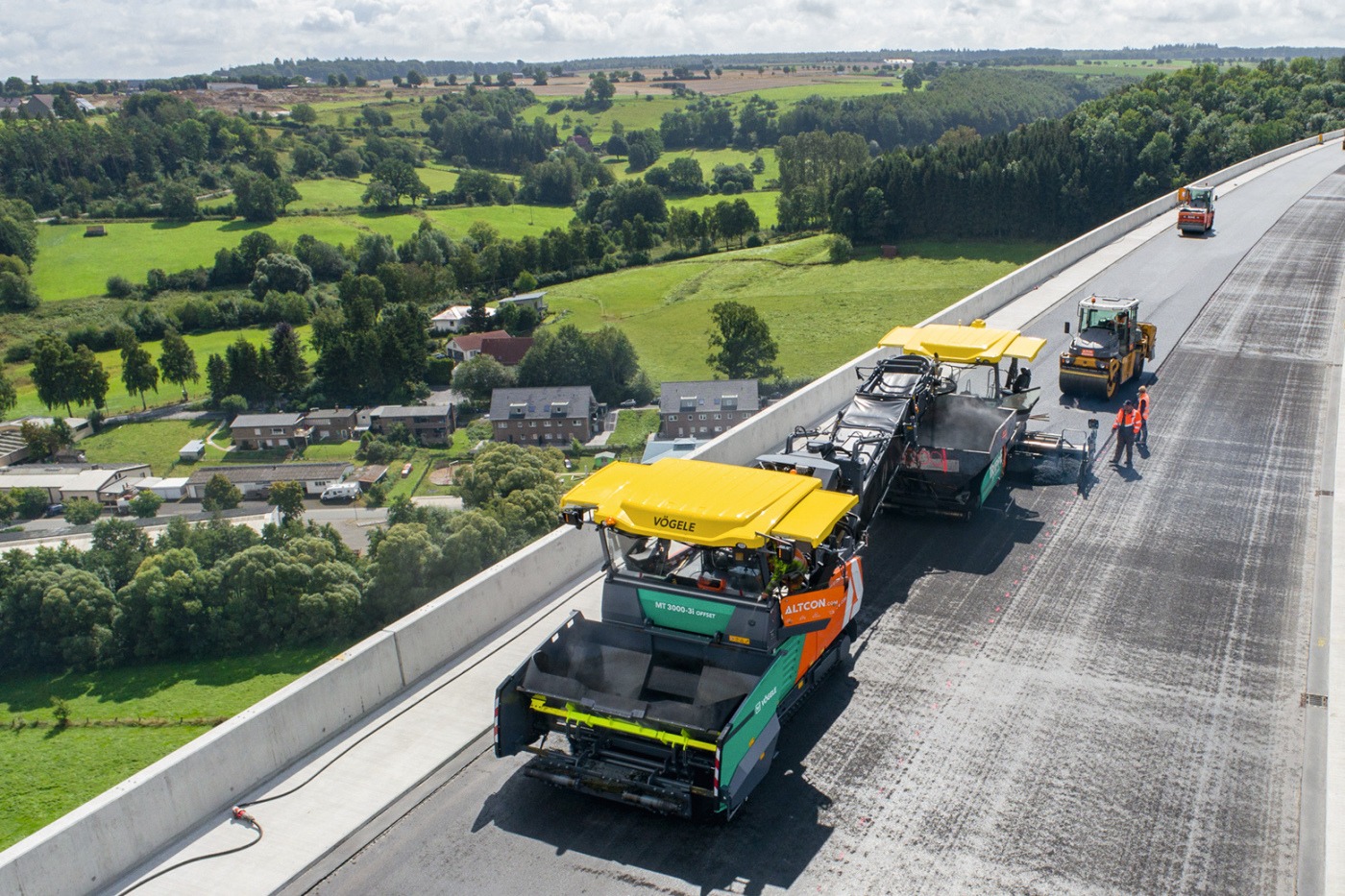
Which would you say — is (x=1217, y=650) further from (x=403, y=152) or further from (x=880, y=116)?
(x=880, y=116)

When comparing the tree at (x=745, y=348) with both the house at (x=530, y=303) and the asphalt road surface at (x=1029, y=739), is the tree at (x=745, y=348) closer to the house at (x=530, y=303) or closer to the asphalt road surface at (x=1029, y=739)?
the house at (x=530, y=303)

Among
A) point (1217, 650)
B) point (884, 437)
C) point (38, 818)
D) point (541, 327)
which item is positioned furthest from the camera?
point (541, 327)

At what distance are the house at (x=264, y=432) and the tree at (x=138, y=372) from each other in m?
12.3

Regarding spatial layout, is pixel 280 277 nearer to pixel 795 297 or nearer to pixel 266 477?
pixel 266 477

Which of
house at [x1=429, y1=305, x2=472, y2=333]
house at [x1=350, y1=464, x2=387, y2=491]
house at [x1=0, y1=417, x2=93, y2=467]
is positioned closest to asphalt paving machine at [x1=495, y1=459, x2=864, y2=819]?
house at [x1=350, y1=464, x2=387, y2=491]

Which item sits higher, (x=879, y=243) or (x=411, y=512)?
(x=879, y=243)

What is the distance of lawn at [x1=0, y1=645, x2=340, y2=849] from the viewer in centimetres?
3425

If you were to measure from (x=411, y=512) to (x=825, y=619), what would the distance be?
45.9m

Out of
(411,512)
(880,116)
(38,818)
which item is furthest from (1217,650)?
(880,116)

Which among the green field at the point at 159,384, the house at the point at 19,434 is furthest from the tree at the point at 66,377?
the green field at the point at 159,384

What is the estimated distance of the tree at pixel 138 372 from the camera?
84.4m

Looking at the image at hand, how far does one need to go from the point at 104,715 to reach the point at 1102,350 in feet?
124

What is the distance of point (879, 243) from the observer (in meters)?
95.0

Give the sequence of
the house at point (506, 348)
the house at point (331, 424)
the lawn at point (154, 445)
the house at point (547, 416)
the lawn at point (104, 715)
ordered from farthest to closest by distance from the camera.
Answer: the house at point (506, 348) < the house at point (331, 424) < the house at point (547, 416) < the lawn at point (154, 445) < the lawn at point (104, 715)
